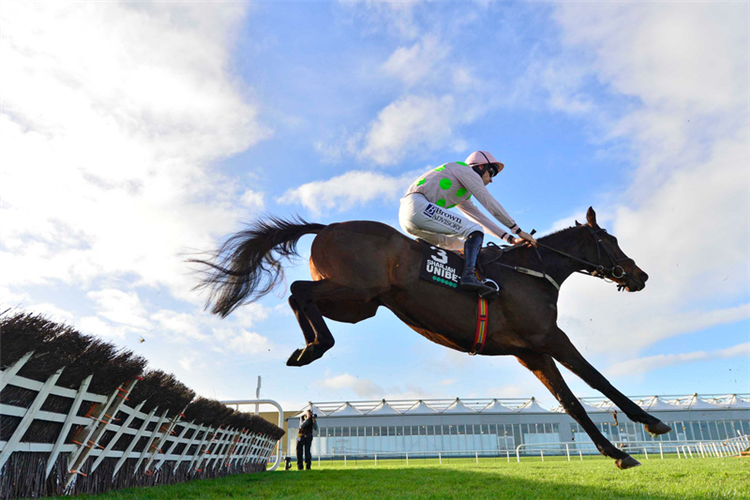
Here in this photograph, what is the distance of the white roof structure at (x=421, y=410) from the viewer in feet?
109

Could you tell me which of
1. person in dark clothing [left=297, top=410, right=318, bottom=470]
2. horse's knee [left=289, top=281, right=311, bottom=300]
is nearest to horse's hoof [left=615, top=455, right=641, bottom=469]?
horse's knee [left=289, top=281, right=311, bottom=300]

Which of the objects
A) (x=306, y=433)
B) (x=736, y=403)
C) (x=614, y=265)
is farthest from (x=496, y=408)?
(x=614, y=265)

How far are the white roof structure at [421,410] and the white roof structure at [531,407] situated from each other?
548cm

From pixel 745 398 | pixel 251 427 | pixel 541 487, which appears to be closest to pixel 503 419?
pixel 745 398

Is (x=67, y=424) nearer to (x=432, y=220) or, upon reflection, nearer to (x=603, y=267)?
(x=432, y=220)

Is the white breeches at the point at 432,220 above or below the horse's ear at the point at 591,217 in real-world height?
below

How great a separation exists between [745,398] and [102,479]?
127 feet

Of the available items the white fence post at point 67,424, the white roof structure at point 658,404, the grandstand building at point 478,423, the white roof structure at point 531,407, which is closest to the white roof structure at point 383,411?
the grandstand building at point 478,423

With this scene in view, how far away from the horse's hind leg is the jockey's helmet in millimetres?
1702

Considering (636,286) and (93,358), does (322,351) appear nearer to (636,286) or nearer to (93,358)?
(93,358)

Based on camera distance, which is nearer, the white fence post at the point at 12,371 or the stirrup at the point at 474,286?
the white fence post at the point at 12,371

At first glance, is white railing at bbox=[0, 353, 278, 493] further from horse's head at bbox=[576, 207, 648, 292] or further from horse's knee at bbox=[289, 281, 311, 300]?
horse's head at bbox=[576, 207, 648, 292]

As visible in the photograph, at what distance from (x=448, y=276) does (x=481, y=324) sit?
479 mm

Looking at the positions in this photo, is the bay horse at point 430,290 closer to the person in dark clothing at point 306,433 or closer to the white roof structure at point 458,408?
the person in dark clothing at point 306,433
